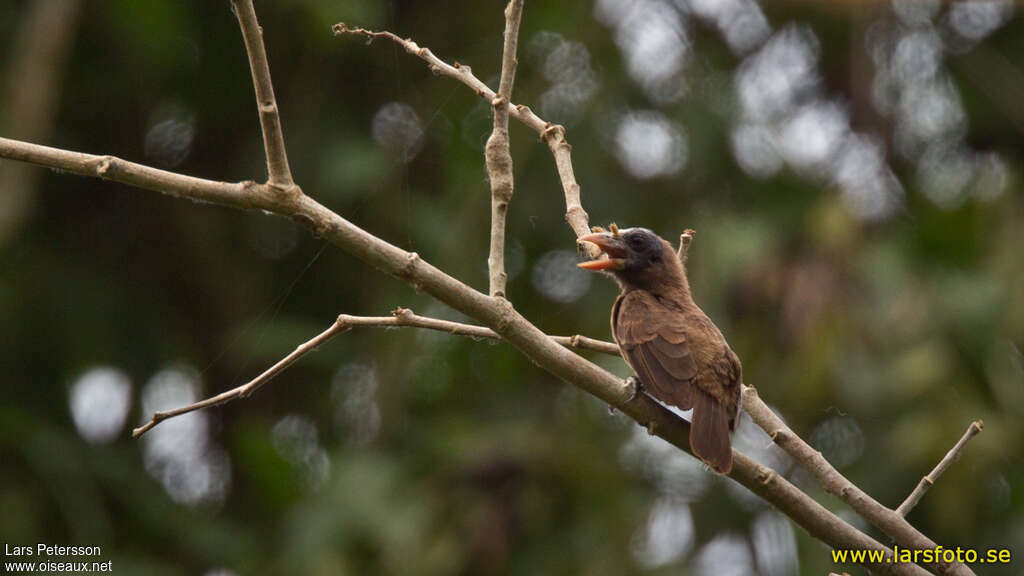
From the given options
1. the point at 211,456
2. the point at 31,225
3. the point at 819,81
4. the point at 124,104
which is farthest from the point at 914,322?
the point at 31,225

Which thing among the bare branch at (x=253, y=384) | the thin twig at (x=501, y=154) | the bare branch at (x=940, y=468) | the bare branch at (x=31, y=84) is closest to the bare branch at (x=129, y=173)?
the bare branch at (x=253, y=384)

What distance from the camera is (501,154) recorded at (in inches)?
112

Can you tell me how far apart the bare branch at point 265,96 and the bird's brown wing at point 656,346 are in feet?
4.97

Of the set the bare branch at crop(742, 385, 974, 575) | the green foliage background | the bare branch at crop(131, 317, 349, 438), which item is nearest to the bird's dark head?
the bare branch at crop(742, 385, 974, 575)

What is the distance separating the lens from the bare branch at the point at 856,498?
2.81m

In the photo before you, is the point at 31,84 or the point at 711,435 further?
the point at 31,84

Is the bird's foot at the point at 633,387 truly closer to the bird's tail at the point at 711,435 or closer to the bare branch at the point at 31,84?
the bird's tail at the point at 711,435

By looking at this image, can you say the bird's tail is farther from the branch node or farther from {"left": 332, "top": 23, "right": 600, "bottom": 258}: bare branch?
the branch node

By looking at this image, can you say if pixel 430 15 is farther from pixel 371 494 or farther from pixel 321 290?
pixel 371 494

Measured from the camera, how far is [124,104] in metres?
8.16

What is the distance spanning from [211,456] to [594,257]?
16.9 ft

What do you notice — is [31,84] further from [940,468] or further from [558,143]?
[940,468]

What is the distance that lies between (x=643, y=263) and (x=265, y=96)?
7.27 ft

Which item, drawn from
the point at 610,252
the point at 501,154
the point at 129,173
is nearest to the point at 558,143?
the point at 501,154
